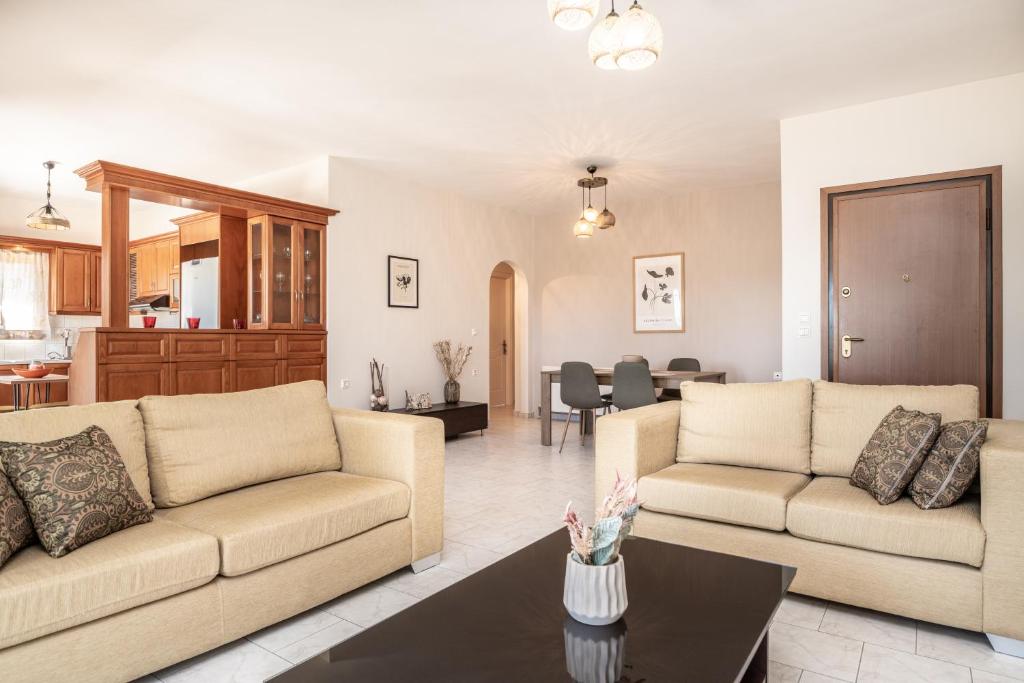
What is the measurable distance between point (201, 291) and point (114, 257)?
76.6 inches

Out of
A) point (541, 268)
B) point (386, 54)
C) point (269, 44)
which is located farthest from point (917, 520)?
point (541, 268)

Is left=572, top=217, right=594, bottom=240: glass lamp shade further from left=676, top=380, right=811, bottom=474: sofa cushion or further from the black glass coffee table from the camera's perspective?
the black glass coffee table

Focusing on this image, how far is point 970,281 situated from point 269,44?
15.4 feet

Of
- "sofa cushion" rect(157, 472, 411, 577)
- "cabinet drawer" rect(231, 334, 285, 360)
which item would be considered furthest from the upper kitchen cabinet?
"sofa cushion" rect(157, 472, 411, 577)

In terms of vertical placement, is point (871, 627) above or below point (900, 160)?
below

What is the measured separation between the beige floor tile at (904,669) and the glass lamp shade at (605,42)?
2270mm

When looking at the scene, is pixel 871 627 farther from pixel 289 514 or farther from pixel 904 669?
pixel 289 514

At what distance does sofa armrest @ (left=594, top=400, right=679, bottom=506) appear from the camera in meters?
2.81

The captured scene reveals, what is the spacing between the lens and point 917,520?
2127 millimetres

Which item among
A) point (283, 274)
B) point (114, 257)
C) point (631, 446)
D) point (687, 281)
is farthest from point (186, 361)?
point (687, 281)

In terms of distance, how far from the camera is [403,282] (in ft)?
20.9

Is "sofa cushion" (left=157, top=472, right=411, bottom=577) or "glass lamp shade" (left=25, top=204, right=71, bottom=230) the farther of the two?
"glass lamp shade" (left=25, top=204, right=71, bottom=230)

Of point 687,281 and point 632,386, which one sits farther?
point 687,281

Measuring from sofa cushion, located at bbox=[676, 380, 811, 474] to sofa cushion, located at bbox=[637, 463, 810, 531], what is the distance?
0.26ft
